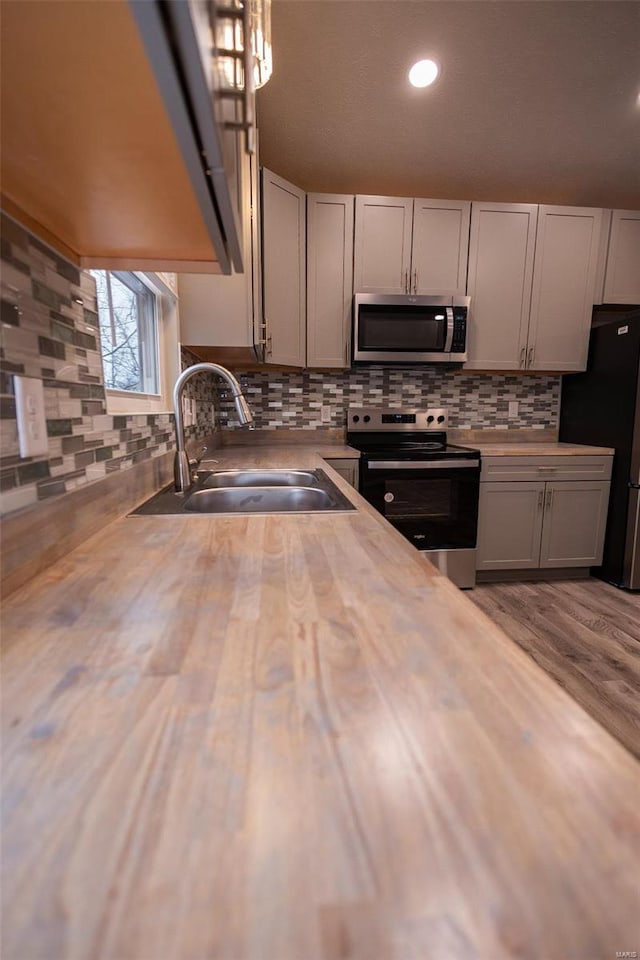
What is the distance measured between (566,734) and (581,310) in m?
3.22

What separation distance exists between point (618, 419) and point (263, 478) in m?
2.31

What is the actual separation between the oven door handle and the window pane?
4.20 feet

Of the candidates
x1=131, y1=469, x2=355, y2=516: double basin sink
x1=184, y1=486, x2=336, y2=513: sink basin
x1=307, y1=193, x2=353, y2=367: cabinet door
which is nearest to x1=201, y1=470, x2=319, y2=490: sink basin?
x1=131, y1=469, x2=355, y2=516: double basin sink

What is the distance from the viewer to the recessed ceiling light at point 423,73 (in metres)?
1.75

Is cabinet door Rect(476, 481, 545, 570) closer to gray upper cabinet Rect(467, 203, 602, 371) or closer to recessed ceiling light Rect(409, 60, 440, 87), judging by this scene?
gray upper cabinet Rect(467, 203, 602, 371)

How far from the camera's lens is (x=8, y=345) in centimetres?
66

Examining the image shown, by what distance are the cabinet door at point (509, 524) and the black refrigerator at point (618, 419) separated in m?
0.47

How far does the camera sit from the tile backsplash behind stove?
297 cm

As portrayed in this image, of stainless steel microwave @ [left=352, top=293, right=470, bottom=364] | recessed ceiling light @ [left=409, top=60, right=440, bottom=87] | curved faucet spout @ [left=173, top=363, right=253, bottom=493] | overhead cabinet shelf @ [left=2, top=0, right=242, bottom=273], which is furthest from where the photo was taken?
stainless steel microwave @ [left=352, top=293, right=470, bottom=364]

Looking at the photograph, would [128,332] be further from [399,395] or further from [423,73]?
[399,395]

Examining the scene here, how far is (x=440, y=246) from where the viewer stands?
2.70 meters

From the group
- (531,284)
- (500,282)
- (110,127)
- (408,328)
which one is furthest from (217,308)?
(531,284)

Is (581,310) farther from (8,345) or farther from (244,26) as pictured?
(8,345)

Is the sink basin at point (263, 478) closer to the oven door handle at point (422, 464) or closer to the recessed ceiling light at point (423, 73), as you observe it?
the oven door handle at point (422, 464)
